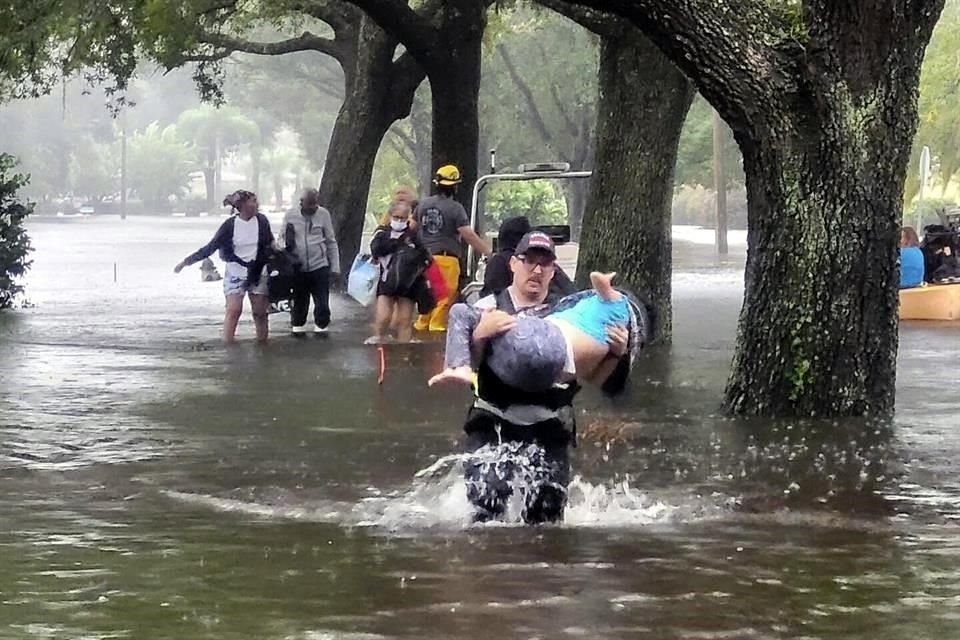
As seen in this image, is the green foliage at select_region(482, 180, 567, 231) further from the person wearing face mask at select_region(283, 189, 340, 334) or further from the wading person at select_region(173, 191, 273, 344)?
the wading person at select_region(173, 191, 273, 344)

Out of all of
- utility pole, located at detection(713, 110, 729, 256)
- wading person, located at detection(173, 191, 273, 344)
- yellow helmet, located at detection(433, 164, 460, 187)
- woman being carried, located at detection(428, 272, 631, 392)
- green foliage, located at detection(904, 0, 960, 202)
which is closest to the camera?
woman being carried, located at detection(428, 272, 631, 392)

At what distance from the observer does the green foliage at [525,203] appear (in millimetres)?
51500

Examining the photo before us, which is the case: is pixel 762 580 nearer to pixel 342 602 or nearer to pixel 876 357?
pixel 342 602

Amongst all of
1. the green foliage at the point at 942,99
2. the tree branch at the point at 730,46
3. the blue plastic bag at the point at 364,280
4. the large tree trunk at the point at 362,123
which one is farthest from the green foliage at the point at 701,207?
the tree branch at the point at 730,46

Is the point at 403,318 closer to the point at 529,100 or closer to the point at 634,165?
the point at 634,165

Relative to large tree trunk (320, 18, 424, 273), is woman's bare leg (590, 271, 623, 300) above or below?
below

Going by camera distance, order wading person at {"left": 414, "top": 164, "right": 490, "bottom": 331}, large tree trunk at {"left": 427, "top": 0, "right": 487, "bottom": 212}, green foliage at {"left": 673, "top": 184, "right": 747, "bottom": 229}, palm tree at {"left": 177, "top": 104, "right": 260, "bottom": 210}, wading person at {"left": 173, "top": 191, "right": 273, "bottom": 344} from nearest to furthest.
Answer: wading person at {"left": 173, "top": 191, "right": 273, "bottom": 344} < wading person at {"left": 414, "top": 164, "right": 490, "bottom": 331} < large tree trunk at {"left": 427, "top": 0, "right": 487, "bottom": 212} < green foliage at {"left": 673, "top": 184, "right": 747, "bottom": 229} < palm tree at {"left": 177, "top": 104, "right": 260, "bottom": 210}

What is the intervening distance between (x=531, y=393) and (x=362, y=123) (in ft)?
68.8

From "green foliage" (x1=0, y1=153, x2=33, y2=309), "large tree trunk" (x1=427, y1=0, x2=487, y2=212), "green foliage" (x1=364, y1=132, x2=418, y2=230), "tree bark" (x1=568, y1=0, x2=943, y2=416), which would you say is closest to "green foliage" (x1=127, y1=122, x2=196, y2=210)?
"green foliage" (x1=364, y1=132, x2=418, y2=230)

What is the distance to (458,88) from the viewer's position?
23797 millimetres

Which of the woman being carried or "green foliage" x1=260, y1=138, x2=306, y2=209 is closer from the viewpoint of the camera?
the woman being carried

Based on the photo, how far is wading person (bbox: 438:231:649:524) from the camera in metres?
7.97

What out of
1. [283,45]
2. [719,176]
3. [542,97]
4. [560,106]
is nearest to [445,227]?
[283,45]

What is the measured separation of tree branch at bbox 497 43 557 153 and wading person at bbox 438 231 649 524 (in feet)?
164
